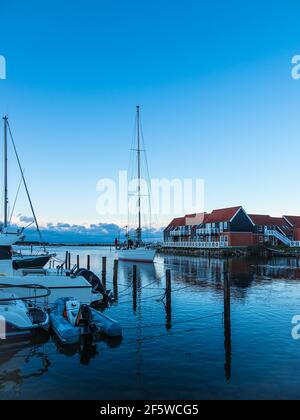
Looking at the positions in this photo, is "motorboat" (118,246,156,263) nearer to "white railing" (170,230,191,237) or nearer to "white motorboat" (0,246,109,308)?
"white railing" (170,230,191,237)

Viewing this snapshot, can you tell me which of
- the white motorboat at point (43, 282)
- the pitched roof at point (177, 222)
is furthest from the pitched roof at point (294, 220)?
the white motorboat at point (43, 282)

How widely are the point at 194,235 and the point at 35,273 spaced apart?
6844 centimetres

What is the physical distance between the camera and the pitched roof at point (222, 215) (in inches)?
2950

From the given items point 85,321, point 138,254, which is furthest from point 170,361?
point 138,254

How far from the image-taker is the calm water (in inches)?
398

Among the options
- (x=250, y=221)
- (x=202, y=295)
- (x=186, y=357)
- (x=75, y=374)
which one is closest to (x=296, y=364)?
(x=186, y=357)

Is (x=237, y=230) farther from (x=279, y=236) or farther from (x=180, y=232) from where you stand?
(x=180, y=232)

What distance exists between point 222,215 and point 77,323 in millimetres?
65668

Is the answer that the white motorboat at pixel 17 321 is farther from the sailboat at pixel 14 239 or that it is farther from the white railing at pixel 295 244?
the white railing at pixel 295 244

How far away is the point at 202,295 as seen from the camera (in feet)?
83.1

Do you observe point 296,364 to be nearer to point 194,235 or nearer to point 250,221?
point 250,221

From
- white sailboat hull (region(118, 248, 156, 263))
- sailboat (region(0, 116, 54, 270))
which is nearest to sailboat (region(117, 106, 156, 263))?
white sailboat hull (region(118, 248, 156, 263))

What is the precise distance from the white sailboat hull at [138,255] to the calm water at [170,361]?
36.1m
